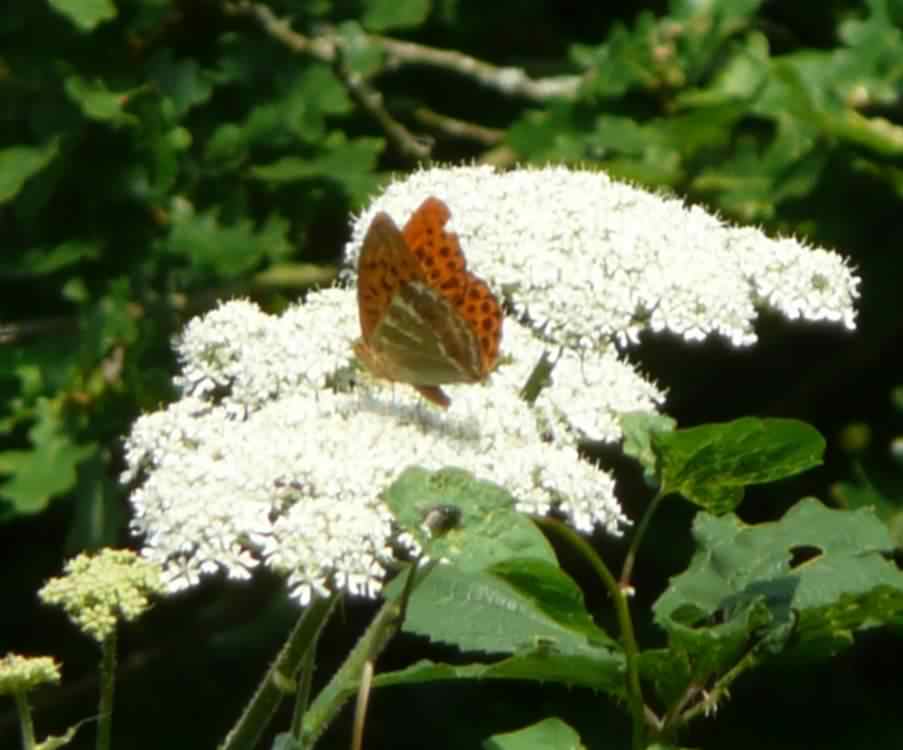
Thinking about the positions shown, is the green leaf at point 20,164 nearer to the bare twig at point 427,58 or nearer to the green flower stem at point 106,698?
the bare twig at point 427,58

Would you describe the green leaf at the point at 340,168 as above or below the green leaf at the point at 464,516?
above

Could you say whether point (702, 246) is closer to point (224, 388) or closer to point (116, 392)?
point (224, 388)

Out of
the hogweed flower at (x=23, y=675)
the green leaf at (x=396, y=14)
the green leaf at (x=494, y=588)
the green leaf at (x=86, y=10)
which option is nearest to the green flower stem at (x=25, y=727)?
the hogweed flower at (x=23, y=675)

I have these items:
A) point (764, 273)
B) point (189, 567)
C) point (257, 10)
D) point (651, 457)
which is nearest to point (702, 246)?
point (764, 273)

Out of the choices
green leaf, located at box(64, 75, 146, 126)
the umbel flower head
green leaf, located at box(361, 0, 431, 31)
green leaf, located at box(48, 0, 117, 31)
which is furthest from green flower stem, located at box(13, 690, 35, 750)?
green leaf, located at box(361, 0, 431, 31)

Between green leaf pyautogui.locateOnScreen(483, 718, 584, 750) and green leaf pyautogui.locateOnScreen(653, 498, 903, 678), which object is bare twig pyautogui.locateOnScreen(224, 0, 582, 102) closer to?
green leaf pyautogui.locateOnScreen(653, 498, 903, 678)

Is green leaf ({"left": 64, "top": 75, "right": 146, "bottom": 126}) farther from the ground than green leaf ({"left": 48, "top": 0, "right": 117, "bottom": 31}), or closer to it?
closer to it

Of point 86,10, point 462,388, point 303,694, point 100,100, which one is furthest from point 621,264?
point 100,100
